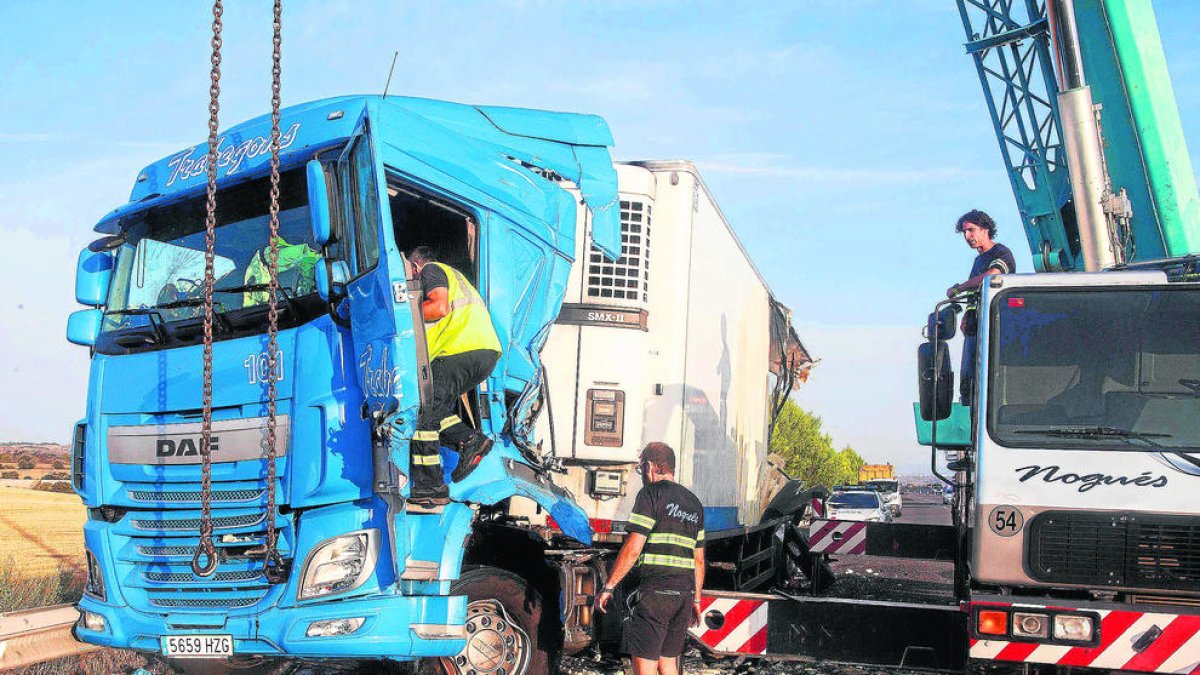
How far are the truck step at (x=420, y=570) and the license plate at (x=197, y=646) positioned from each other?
92cm

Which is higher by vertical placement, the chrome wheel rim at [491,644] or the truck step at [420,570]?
the truck step at [420,570]

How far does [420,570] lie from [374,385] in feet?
3.13

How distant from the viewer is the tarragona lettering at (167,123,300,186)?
621cm

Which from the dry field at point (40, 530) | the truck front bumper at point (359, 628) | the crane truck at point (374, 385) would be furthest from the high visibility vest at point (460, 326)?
the dry field at point (40, 530)

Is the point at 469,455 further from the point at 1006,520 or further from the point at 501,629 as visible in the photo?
the point at 1006,520

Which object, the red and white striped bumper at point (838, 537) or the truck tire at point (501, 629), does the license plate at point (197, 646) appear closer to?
the truck tire at point (501, 629)

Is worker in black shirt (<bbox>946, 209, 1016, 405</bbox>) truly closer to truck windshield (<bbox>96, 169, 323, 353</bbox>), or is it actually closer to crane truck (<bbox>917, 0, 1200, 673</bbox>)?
crane truck (<bbox>917, 0, 1200, 673</bbox>)

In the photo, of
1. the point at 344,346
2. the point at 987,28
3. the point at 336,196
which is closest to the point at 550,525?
the point at 344,346

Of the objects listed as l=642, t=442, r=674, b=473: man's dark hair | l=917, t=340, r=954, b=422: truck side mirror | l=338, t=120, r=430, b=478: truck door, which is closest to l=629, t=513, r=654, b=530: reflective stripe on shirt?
l=642, t=442, r=674, b=473: man's dark hair

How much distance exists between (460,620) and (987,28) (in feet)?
21.6

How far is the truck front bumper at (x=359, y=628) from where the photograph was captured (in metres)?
5.66

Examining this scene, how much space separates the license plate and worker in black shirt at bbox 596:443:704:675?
1.94 m

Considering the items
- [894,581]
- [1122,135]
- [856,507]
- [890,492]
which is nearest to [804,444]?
[890,492]

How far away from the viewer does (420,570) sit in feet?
19.1
